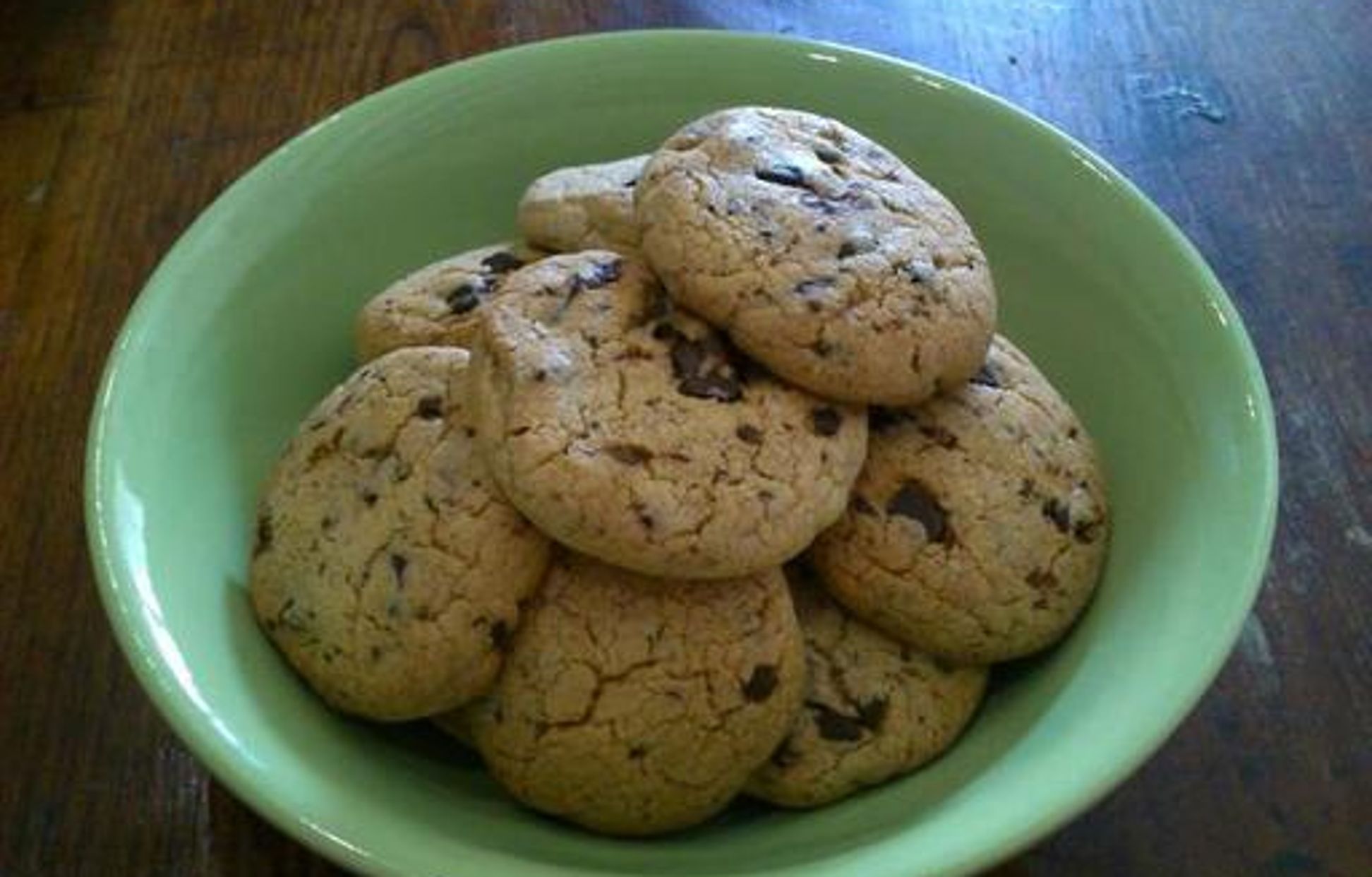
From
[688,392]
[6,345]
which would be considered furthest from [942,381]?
[6,345]

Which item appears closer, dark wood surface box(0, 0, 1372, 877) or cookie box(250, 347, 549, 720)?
cookie box(250, 347, 549, 720)

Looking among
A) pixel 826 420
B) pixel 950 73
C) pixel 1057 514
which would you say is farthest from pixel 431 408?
pixel 950 73

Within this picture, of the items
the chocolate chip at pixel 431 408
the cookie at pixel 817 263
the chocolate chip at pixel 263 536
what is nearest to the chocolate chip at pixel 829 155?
the cookie at pixel 817 263

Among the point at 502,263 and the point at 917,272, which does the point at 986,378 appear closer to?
the point at 917,272

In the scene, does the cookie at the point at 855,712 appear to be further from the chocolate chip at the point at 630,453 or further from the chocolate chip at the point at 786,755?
the chocolate chip at the point at 630,453

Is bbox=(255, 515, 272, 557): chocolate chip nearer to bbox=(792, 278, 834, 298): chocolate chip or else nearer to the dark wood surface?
the dark wood surface

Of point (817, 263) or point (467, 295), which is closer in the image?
point (817, 263)

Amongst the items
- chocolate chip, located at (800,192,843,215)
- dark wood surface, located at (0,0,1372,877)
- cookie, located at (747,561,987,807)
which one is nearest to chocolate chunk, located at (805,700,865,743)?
cookie, located at (747,561,987,807)
